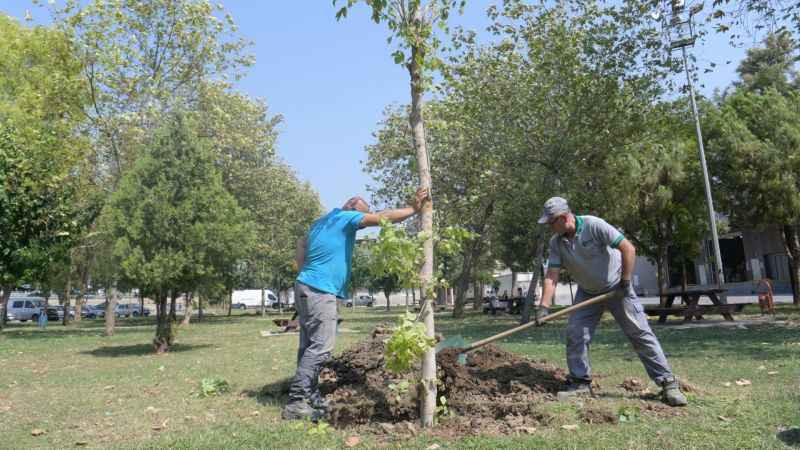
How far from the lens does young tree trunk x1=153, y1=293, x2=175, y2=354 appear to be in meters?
13.3

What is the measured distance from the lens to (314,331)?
550 cm

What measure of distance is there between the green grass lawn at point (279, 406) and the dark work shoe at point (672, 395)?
3.3 inches

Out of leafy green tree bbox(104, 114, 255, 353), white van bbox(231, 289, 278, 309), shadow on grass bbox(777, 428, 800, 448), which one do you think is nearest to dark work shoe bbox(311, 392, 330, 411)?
shadow on grass bbox(777, 428, 800, 448)

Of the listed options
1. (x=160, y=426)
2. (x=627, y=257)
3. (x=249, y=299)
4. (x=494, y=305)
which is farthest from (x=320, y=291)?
(x=249, y=299)

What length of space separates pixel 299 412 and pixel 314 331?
72 centimetres

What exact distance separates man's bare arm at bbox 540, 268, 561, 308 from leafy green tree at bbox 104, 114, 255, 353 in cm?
930

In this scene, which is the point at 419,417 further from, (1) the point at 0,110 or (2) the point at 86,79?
(1) the point at 0,110

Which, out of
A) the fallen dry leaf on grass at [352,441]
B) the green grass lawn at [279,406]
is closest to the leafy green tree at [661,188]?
the green grass lawn at [279,406]

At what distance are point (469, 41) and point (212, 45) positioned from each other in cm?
942

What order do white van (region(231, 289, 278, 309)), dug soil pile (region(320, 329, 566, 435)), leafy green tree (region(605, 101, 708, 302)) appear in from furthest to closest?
white van (region(231, 289, 278, 309)), leafy green tree (region(605, 101, 708, 302)), dug soil pile (region(320, 329, 566, 435))

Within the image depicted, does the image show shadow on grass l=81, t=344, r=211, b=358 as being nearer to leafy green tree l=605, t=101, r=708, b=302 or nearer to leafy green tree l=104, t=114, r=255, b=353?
leafy green tree l=104, t=114, r=255, b=353

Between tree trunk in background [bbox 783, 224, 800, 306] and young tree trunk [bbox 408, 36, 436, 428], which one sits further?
tree trunk in background [bbox 783, 224, 800, 306]

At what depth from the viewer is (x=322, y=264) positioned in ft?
18.2

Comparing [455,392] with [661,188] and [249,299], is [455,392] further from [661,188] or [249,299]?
[249,299]
